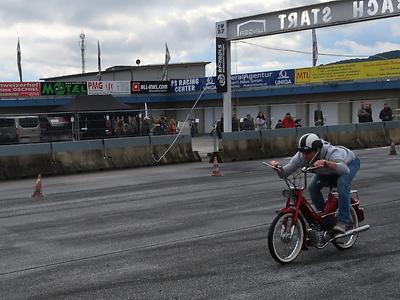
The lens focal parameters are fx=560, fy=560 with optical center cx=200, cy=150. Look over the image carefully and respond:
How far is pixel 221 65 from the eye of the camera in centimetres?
2289

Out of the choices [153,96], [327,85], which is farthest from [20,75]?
[327,85]

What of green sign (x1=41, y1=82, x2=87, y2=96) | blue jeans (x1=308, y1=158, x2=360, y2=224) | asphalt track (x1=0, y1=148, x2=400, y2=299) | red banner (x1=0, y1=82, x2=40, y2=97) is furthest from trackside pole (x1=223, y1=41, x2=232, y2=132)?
red banner (x1=0, y1=82, x2=40, y2=97)

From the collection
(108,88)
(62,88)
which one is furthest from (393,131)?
(62,88)

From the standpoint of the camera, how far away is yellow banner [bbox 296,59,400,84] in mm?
36844

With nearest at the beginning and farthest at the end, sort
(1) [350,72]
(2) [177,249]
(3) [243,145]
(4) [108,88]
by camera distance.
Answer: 1. (2) [177,249]
2. (3) [243,145]
3. (1) [350,72]
4. (4) [108,88]

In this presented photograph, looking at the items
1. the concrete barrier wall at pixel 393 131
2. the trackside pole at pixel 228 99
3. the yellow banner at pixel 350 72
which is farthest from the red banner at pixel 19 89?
the concrete barrier wall at pixel 393 131

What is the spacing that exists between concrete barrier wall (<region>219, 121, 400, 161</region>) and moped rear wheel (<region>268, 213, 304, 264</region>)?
45.9ft

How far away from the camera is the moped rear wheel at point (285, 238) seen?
6.10 meters

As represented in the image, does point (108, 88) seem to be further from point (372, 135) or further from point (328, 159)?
point (328, 159)

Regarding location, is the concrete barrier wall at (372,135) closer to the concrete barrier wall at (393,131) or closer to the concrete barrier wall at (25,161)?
the concrete barrier wall at (393,131)

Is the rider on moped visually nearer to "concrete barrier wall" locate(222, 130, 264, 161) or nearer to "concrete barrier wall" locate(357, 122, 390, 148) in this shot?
"concrete barrier wall" locate(222, 130, 264, 161)

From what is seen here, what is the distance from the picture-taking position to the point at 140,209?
34.0 feet

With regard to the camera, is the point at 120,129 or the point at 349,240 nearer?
the point at 349,240

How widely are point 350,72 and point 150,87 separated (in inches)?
743
